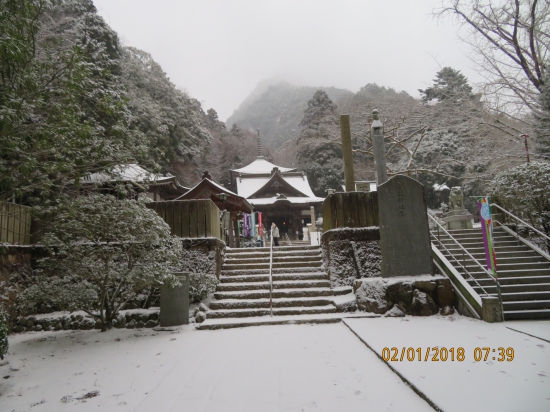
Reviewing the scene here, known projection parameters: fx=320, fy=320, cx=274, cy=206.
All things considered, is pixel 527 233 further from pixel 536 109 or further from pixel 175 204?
pixel 175 204

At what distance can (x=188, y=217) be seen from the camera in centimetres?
825

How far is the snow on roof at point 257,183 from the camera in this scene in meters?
27.8

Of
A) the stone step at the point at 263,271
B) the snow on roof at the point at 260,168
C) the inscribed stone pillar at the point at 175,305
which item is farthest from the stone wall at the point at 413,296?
the snow on roof at the point at 260,168

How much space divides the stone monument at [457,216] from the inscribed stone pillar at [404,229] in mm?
6128

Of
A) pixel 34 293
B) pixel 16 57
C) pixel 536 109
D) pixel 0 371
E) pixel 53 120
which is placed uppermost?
pixel 536 109

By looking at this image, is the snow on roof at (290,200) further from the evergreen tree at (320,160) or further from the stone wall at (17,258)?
the stone wall at (17,258)

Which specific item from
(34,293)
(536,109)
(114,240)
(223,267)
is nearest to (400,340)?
(223,267)

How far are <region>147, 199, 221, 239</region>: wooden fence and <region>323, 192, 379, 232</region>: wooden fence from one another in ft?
10.8

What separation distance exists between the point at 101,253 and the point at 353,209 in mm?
5974

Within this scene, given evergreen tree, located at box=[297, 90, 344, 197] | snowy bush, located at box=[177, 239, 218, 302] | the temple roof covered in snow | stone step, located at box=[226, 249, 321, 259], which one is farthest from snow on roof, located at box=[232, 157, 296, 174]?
snowy bush, located at box=[177, 239, 218, 302]

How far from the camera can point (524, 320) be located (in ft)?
17.9

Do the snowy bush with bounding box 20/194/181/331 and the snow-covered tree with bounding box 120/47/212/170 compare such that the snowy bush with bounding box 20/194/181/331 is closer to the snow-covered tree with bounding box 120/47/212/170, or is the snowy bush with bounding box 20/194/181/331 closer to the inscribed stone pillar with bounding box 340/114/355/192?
the inscribed stone pillar with bounding box 340/114/355/192

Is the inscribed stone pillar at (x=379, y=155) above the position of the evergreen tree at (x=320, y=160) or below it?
below

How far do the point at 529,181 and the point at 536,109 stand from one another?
4.81m
